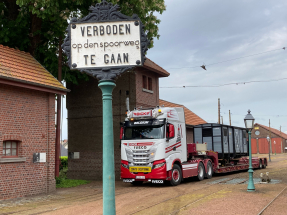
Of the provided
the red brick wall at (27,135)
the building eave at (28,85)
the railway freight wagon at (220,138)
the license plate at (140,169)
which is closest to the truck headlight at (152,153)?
the license plate at (140,169)

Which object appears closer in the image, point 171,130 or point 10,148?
point 10,148

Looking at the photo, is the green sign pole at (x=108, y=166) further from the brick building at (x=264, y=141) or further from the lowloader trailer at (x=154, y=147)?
the brick building at (x=264, y=141)

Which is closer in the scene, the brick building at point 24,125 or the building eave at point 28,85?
the building eave at point 28,85

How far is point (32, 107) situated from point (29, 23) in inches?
269

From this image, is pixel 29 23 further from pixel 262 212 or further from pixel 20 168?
pixel 262 212

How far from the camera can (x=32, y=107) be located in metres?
15.0

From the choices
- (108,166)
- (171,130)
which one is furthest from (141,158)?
(108,166)

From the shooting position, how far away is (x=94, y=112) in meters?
23.5

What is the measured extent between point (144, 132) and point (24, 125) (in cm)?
564

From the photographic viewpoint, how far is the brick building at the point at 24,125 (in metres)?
13.6

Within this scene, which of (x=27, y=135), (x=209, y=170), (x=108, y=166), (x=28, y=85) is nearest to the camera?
(x=108, y=166)

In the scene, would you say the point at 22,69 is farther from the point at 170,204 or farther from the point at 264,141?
the point at 264,141

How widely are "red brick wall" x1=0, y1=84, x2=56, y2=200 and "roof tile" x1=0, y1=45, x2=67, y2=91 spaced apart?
22.1 inches

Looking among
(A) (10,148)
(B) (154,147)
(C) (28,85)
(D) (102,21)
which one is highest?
(C) (28,85)
